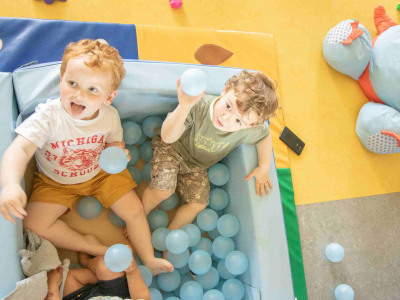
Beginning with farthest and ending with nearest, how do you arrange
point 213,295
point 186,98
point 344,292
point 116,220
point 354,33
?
point 354,33, point 344,292, point 116,220, point 213,295, point 186,98

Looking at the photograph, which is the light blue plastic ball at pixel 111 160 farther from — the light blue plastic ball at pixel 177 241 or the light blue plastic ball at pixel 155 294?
the light blue plastic ball at pixel 155 294

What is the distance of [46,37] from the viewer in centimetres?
136

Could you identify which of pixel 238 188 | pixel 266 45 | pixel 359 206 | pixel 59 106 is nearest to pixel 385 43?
pixel 266 45

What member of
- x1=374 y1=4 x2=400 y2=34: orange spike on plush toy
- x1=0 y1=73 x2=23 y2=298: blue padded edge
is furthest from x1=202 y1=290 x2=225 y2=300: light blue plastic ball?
x1=374 y1=4 x2=400 y2=34: orange spike on plush toy

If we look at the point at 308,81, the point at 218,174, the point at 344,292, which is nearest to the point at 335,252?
the point at 344,292

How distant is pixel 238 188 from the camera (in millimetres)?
1327

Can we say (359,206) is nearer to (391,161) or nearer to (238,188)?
(391,161)

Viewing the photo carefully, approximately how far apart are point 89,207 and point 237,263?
522mm

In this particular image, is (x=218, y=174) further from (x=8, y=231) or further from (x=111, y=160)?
(x=8, y=231)

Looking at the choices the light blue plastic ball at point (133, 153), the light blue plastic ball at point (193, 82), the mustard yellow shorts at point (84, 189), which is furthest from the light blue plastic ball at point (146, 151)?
the light blue plastic ball at point (193, 82)

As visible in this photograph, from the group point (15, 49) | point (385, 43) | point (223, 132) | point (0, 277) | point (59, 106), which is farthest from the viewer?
point (385, 43)

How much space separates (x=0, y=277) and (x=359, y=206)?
142cm

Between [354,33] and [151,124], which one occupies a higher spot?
[354,33]

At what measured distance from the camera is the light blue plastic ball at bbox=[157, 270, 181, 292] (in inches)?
50.4
